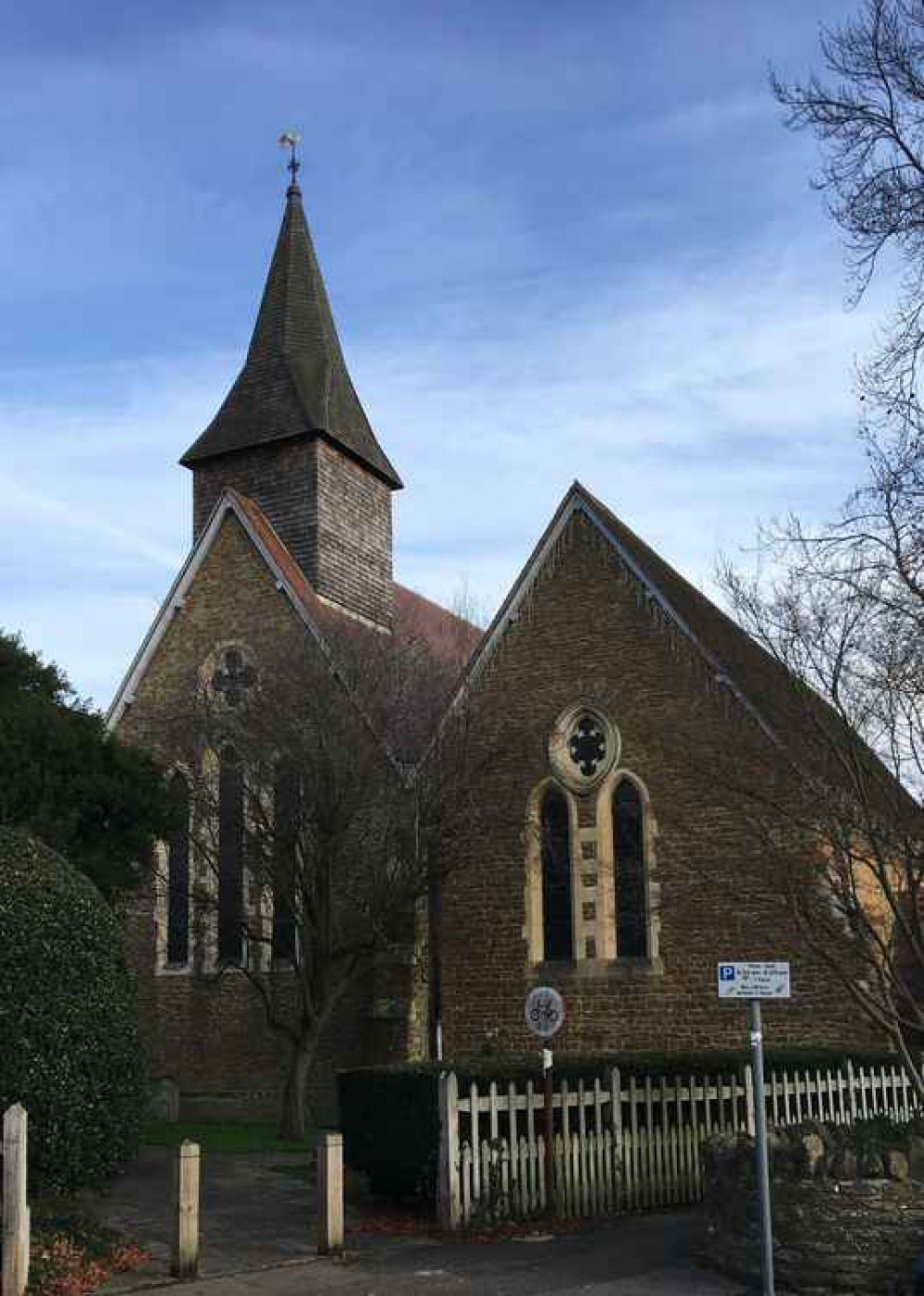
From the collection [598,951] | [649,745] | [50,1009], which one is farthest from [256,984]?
[50,1009]

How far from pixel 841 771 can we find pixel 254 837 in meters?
11.0

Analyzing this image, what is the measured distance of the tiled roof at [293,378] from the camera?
1225 inches

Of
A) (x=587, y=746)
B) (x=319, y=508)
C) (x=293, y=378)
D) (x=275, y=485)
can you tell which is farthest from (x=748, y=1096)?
(x=293, y=378)

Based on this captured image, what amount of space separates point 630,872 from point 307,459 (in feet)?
40.6

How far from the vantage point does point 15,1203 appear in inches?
395

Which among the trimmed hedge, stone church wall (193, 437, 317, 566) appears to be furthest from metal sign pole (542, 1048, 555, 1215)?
stone church wall (193, 437, 317, 566)

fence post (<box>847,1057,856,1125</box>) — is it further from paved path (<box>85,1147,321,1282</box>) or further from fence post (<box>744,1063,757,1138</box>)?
paved path (<box>85,1147,321,1282</box>)

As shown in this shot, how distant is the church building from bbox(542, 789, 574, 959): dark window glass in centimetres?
4

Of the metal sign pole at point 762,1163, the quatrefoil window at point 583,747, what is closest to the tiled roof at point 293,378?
the quatrefoil window at point 583,747

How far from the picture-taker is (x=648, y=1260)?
38.7 ft

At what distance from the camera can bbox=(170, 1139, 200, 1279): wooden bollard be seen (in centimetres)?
1123

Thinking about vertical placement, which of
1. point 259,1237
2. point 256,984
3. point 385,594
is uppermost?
point 385,594

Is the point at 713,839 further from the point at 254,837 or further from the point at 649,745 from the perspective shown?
the point at 254,837

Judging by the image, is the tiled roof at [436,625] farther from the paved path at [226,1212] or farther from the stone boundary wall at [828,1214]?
the stone boundary wall at [828,1214]
